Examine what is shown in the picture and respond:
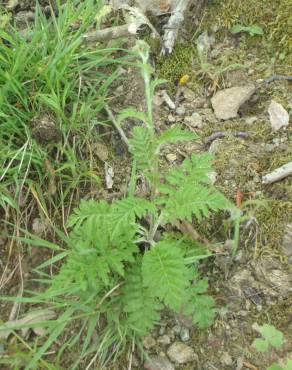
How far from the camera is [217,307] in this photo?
2105 millimetres

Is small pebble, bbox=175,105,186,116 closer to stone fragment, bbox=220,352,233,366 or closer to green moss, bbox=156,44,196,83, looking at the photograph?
green moss, bbox=156,44,196,83

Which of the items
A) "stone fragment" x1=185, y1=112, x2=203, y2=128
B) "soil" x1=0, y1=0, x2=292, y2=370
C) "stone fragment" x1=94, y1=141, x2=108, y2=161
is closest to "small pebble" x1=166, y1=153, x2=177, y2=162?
"soil" x1=0, y1=0, x2=292, y2=370

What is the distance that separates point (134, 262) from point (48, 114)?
922mm

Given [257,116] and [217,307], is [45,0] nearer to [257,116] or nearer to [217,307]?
[257,116]

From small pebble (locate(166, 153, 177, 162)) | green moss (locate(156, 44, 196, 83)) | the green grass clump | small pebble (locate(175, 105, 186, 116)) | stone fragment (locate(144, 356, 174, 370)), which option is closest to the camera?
stone fragment (locate(144, 356, 174, 370))

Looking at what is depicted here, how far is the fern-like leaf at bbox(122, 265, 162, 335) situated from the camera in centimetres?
193

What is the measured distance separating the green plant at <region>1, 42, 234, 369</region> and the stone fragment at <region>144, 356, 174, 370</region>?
4.6 inches

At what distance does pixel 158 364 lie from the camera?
2.05m

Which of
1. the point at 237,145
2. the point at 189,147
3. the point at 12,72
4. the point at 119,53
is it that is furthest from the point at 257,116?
the point at 12,72

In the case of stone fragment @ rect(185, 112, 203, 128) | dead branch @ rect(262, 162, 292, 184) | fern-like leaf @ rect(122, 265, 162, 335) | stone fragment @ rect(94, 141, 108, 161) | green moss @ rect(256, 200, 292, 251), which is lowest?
fern-like leaf @ rect(122, 265, 162, 335)

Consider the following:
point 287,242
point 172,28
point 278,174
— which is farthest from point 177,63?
point 287,242

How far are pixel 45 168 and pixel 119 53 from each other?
87 cm

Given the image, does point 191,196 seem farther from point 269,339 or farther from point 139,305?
point 269,339

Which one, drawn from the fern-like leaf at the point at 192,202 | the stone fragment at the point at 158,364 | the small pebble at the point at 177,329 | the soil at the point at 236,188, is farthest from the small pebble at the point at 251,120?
the stone fragment at the point at 158,364
